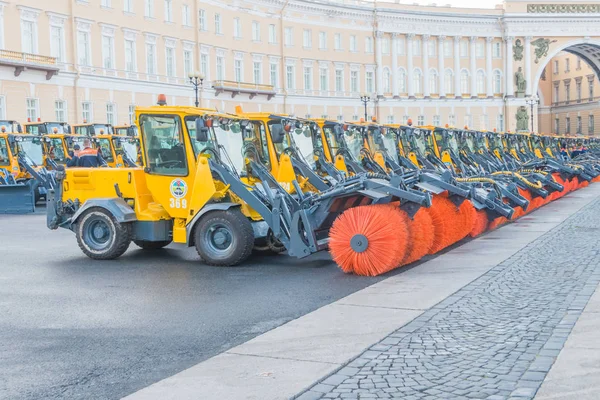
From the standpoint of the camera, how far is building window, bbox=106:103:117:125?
168 ft

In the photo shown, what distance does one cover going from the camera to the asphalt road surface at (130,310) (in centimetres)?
654

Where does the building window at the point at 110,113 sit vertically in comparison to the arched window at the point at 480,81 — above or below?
below

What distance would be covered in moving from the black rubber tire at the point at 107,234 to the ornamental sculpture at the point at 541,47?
83.8m

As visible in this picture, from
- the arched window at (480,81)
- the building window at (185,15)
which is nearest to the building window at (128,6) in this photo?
the building window at (185,15)

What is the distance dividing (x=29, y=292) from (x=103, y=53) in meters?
42.5

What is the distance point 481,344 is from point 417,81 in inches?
3249

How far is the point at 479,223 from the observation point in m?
15.5

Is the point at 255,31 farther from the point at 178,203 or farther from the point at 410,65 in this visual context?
the point at 178,203

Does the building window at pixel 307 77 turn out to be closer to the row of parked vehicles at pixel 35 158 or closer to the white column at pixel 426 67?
the white column at pixel 426 67

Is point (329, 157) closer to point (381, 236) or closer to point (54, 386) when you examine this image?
point (381, 236)

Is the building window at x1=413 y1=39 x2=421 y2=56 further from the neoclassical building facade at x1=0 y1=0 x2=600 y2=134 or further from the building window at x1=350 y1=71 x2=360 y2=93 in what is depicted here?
the building window at x1=350 y1=71 x2=360 y2=93

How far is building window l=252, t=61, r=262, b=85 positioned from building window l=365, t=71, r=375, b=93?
55.0ft

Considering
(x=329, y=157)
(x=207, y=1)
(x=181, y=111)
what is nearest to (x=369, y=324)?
(x=181, y=111)

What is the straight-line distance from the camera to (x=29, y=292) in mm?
10328
